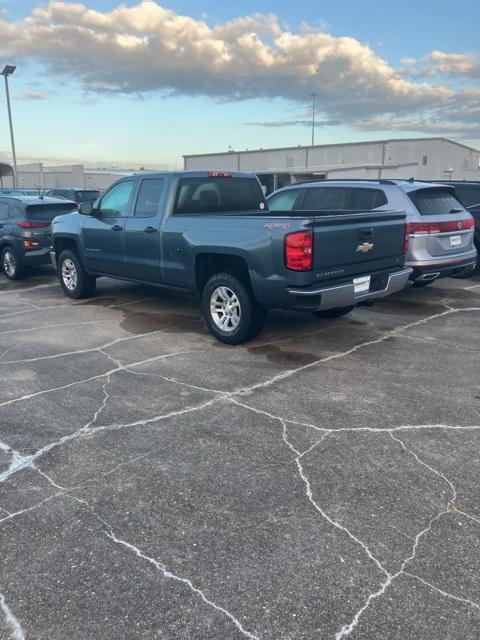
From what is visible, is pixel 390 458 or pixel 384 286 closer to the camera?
pixel 390 458

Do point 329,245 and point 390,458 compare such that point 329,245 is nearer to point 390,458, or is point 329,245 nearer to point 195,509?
point 390,458

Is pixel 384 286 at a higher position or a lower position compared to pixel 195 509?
higher

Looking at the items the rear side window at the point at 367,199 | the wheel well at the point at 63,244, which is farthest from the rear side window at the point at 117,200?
the rear side window at the point at 367,199

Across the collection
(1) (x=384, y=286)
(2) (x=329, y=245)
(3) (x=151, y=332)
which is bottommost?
(3) (x=151, y=332)

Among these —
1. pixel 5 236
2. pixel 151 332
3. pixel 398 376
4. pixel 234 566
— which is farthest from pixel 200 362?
pixel 5 236

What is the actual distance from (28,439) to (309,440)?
2.14 meters

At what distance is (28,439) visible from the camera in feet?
13.3

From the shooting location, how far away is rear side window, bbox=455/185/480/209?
411 inches

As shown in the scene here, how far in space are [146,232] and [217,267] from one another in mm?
1329

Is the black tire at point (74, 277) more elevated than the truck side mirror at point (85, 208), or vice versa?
the truck side mirror at point (85, 208)

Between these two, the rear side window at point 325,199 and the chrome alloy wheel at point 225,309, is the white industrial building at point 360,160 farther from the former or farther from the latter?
the chrome alloy wheel at point 225,309

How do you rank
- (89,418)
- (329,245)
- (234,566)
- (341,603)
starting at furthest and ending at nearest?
(329,245), (89,418), (234,566), (341,603)

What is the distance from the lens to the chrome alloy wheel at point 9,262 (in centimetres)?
1105

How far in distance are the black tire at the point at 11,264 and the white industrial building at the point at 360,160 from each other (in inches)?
1155
